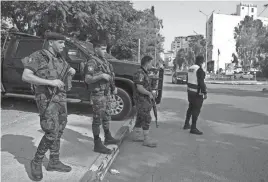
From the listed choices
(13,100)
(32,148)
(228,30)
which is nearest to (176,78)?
(13,100)

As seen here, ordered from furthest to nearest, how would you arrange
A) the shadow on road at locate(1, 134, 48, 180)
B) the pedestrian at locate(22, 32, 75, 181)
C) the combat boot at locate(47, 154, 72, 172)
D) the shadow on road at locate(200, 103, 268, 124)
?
the shadow on road at locate(200, 103, 268, 124)
the shadow on road at locate(1, 134, 48, 180)
the combat boot at locate(47, 154, 72, 172)
the pedestrian at locate(22, 32, 75, 181)

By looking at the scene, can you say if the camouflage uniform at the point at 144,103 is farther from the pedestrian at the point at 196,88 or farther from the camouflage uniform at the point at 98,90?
the pedestrian at the point at 196,88

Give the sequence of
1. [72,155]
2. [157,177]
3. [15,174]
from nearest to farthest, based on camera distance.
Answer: [15,174] < [157,177] < [72,155]

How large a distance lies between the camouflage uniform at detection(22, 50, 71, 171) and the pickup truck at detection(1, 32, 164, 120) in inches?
133

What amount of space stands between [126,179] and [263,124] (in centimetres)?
495

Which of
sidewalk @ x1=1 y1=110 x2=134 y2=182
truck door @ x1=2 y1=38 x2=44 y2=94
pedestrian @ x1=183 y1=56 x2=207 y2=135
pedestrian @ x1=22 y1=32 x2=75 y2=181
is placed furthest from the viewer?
truck door @ x1=2 y1=38 x2=44 y2=94

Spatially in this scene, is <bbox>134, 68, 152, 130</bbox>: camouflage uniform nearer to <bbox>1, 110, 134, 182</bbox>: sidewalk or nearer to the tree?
<bbox>1, 110, 134, 182</bbox>: sidewalk

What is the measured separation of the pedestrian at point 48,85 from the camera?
134 inches

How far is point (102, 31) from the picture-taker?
1577 cm

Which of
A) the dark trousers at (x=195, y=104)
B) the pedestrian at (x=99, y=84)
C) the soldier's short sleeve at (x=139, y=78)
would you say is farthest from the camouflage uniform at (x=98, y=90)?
the dark trousers at (x=195, y=104)

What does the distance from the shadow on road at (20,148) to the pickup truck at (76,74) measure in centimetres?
209

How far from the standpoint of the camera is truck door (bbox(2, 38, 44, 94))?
302 inches

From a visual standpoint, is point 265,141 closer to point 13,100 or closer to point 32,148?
point 32,148

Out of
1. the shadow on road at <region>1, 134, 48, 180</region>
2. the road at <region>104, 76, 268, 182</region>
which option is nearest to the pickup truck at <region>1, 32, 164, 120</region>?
the road at <region>104, 76, 268, 182</region>
